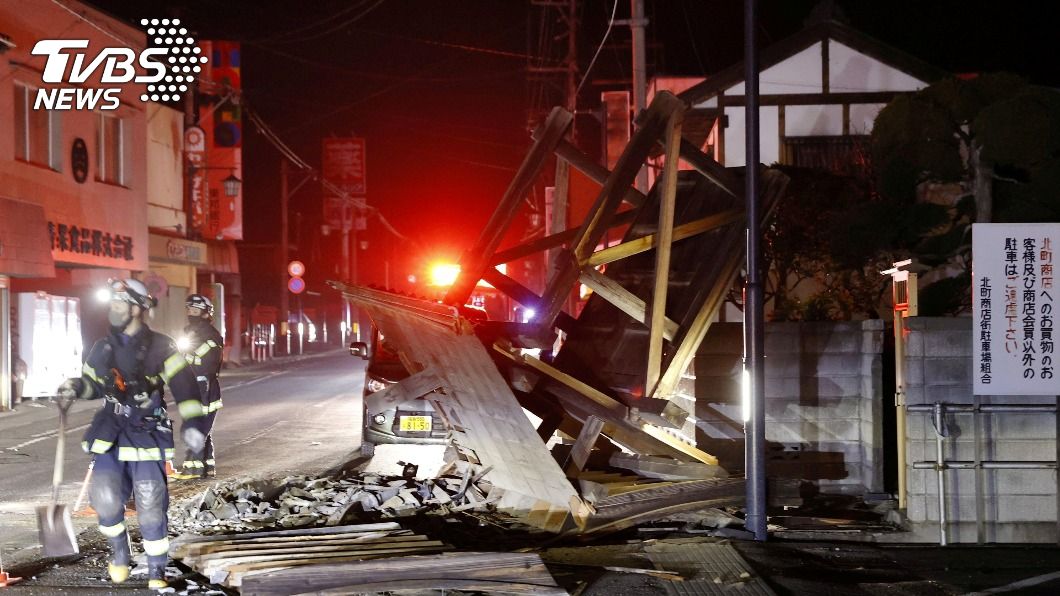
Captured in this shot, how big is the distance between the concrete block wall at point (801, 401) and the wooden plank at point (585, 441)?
2.28 meters

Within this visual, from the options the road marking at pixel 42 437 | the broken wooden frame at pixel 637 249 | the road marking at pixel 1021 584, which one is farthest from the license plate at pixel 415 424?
the road marking at pixel 1021 584

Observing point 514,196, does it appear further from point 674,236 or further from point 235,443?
point 235,443

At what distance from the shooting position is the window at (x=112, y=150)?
29375 mm

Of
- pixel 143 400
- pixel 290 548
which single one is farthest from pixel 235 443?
pixel 143 400

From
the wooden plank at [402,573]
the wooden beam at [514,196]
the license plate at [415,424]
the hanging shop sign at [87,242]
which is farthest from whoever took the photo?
the hanging shop sign at [87,242]

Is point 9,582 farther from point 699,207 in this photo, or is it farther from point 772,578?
point 699,207

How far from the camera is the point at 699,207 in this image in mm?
10945

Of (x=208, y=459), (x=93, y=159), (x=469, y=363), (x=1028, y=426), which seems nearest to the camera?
(x=469, y=363)

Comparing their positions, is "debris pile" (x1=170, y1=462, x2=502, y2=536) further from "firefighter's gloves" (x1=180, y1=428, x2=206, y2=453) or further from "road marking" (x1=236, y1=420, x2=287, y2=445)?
"road marking" (x1=236, y1=420, x2=287, y2=445)

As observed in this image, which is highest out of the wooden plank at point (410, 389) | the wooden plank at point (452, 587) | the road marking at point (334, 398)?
the wooden plank at point (410, 389)

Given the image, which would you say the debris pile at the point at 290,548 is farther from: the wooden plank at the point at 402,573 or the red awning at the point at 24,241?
the red awning at the point at 24,241

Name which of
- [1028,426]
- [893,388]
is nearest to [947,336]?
[1028,426]

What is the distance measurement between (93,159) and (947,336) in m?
25.4

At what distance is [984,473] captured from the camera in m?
8.77
